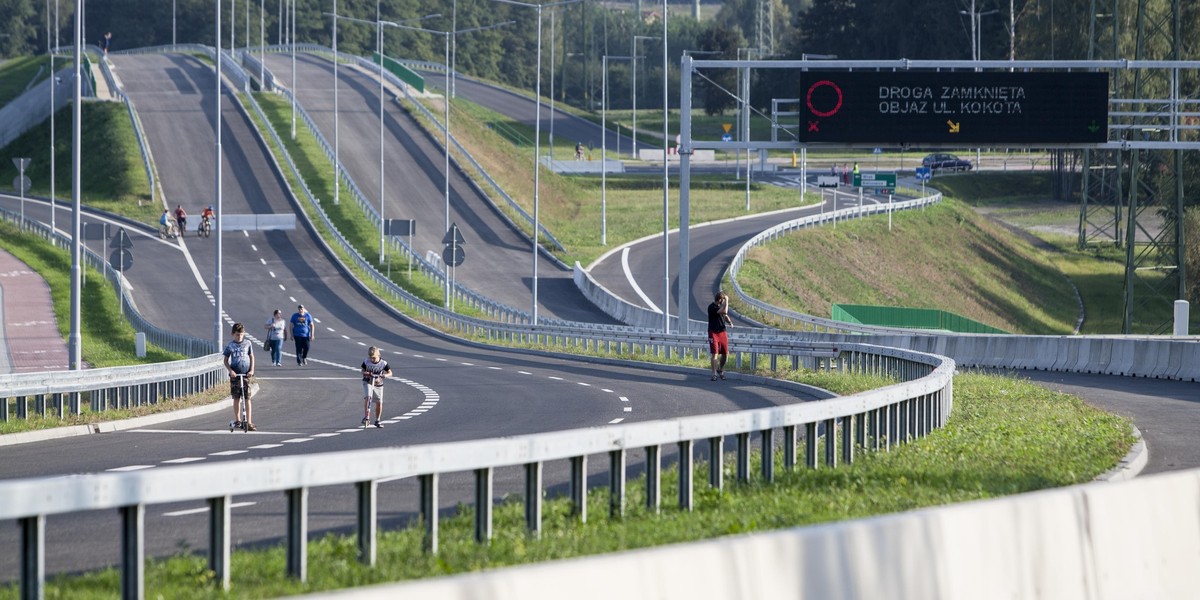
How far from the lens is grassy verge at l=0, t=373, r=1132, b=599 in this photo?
28.8ft

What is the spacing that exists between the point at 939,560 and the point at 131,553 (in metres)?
3.84

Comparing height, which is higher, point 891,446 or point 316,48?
point 316,48

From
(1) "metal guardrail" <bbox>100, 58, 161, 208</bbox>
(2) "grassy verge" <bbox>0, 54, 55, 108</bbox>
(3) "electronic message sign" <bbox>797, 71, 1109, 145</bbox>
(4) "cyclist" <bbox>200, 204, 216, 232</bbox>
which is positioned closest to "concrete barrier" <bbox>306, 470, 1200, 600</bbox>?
(3) "electronic message sign" <bbox>797, 71, 1109, 145</bbox>

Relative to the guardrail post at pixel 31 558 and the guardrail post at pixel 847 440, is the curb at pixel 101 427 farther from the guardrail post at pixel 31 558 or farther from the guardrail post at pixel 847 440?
the guardrail post at pixel 31 558

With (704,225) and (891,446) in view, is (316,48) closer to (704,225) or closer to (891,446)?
(704,225)

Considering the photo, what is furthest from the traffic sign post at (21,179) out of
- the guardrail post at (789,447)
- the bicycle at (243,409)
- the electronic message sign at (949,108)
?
the guardrail post at (789,447)

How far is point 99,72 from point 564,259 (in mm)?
52794

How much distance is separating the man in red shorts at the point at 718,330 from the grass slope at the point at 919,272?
33.2 meters

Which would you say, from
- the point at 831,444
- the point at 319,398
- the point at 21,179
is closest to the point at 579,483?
the point at 831,444

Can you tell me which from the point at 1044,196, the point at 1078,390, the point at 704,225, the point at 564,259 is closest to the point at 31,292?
the point at 564,259

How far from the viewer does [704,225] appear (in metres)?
85.7

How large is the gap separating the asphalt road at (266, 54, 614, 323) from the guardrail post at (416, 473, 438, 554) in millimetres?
49525

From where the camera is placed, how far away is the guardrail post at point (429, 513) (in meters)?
9.48

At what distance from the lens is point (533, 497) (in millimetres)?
10242
